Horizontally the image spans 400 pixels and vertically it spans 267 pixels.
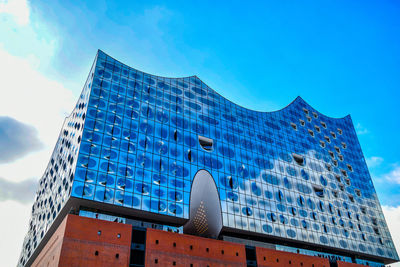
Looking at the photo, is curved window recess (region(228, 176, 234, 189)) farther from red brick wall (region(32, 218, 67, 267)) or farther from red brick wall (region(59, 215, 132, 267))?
red brick wall (region(32, 218, 67, 267))

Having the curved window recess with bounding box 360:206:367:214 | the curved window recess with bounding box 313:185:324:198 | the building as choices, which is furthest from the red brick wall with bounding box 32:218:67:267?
the curved window recess with bounding box 360:206:367:214

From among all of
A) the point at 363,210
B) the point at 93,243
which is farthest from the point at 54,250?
the point at 363,210

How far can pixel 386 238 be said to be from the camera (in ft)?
148

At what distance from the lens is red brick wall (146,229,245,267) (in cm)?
2686

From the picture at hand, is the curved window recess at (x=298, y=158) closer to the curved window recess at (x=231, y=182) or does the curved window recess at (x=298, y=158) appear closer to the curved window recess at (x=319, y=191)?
the curved window recess at (x=319, y=191)

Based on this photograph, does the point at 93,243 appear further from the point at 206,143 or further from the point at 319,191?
the point at 319,191

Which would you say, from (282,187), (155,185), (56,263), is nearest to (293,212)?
(282,187)

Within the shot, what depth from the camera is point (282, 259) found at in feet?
109

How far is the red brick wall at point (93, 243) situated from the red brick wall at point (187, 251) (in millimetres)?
1904

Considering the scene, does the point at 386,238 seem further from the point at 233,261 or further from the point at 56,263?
the point at 56,263

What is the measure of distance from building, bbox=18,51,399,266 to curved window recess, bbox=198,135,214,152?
4.1 inches

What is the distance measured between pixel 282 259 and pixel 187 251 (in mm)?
9941

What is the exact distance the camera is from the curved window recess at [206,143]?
36.1 meters

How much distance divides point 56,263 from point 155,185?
952cm
